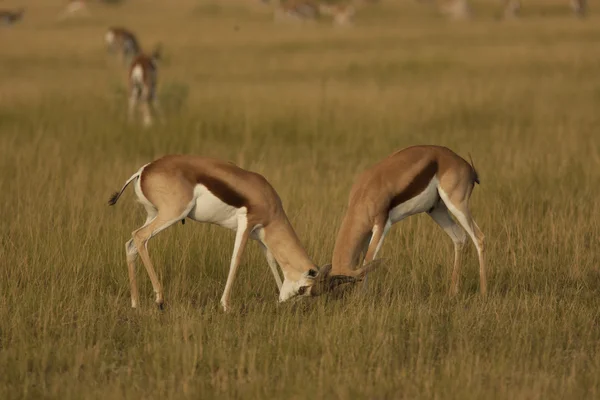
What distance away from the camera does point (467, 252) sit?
23.7 ft

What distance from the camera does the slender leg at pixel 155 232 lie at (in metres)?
5.73

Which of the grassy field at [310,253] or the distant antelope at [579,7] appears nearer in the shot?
the grassy field at [310,253]

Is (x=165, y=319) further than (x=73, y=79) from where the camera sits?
No

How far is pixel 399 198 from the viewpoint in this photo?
608 cm

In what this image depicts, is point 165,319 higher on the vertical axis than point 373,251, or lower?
lower

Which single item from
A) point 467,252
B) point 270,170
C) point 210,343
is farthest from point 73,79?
point 210,343

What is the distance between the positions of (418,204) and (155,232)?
1.63 m

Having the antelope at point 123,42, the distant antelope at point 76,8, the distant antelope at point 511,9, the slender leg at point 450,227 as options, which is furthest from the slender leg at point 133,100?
the distant antelope at point 76,8

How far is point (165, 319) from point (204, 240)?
1575 millimetres

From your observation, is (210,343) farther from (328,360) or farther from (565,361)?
(565,361)

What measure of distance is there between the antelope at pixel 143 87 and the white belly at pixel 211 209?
26.4 feet

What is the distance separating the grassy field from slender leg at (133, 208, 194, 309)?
6.0 inches

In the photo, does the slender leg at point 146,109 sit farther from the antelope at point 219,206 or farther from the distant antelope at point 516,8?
the distant antelope at point 516,8

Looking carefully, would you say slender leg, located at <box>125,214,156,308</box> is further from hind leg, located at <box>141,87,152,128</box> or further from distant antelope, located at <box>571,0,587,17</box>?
distant antelope, located at <box>571,0,587,17</box>
